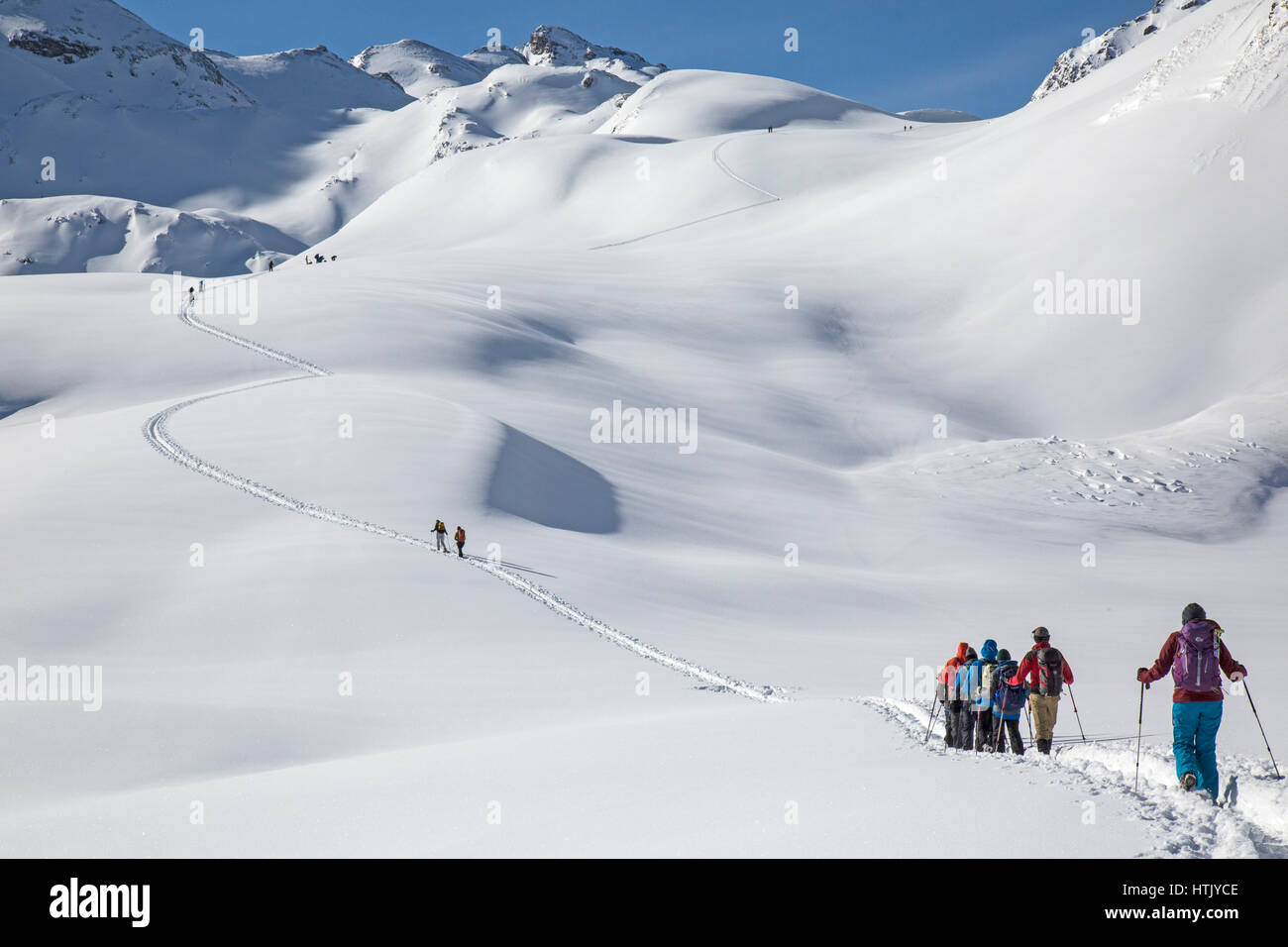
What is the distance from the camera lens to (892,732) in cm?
1152

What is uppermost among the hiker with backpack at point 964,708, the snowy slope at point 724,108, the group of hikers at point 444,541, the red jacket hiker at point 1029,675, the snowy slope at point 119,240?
the snowy slope at point 724,108

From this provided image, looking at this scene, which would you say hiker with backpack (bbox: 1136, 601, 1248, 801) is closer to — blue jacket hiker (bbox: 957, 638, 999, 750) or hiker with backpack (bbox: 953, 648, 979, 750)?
blue jacket hiker (bbox: 957, 638, 999, 750)

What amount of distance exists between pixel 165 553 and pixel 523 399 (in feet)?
65.6

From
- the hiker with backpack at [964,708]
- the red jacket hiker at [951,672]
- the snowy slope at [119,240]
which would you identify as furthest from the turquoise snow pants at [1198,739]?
the snowy slope at [119,240]

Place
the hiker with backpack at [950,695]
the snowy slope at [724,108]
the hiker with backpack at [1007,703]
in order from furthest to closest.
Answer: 1. the snowy slope at [724,108]
2. the hiker with backpack at [950,695]
3. the hiker with backpack at [1007,703]

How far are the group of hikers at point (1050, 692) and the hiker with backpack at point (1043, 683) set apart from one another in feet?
0.03

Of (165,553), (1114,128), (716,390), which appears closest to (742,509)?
(716,390)

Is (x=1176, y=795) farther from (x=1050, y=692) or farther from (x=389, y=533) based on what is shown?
(x=389, y=533)

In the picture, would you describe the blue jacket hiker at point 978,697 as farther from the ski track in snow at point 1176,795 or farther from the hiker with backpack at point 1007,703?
the ski track in snow at point 1176,795

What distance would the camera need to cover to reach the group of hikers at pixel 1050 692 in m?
8.55

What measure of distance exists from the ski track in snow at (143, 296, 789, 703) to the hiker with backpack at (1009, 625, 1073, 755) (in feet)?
15.1

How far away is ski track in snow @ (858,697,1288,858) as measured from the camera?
657 centimetres

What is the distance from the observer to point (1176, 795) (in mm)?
8031
